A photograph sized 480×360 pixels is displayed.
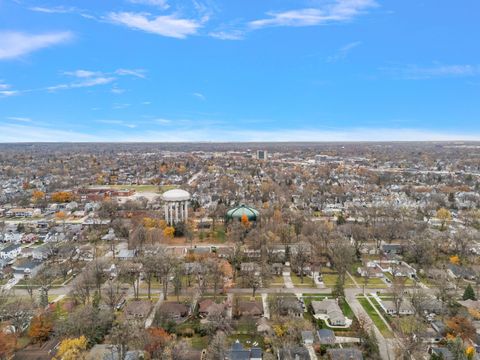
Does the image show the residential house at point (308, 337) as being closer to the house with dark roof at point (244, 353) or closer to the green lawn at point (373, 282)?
the house with dark roof at point (244, 353)

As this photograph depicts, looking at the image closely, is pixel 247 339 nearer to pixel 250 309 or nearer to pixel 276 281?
pixel 250 309

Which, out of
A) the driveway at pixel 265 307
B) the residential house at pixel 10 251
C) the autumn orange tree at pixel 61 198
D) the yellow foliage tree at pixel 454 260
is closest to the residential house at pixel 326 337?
the driveway at pixel 265 307

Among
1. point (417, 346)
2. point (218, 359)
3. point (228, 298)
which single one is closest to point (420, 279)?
point (417, 346)

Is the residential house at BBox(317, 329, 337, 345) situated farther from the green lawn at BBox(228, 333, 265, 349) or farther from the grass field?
the grass field

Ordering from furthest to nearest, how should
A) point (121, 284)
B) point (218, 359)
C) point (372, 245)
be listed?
point (372, 245)
point (121, 284)
point (218, 359)

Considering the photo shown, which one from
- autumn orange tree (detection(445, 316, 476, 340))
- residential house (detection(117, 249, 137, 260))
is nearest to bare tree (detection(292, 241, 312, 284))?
autumn orange tree (detection(445, 316, 476, 340))

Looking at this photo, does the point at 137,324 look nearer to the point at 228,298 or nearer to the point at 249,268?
the point at 228,298
